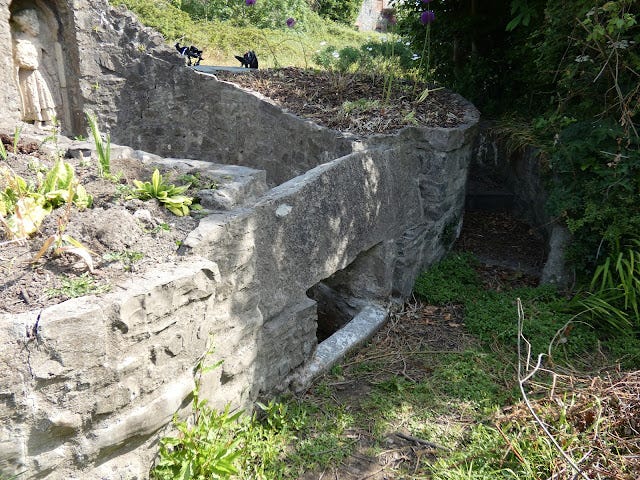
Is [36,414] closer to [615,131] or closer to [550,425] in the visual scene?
[550,425]

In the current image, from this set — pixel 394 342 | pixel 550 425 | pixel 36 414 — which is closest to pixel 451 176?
pixel 394 342

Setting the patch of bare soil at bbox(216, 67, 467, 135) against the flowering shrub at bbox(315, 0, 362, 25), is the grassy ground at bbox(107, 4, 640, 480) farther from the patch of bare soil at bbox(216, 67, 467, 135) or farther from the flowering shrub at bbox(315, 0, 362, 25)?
the flowering shrub at bbox(315, 0, 362, 25)

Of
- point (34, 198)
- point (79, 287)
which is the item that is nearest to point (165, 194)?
point (34, 198)

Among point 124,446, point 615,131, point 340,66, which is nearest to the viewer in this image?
point 124,446

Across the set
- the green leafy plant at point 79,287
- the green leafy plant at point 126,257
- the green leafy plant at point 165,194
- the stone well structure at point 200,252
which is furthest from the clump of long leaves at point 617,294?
the green leafy plant at point 79,287

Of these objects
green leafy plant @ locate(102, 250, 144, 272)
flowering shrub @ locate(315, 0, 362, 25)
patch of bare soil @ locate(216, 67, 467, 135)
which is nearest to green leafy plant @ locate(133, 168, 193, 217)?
green leafy plant @ locate(102, 250, 144, 272)

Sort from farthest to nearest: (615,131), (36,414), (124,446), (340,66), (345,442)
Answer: (340,66)
(615,131)
(345,442)
(124,446)
(36,414)

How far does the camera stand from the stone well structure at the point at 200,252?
196 cm

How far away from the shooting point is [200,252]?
2467mm

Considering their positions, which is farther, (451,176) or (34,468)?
(451,176)

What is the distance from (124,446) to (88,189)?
1.32 metres

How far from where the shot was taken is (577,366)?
11.8ft

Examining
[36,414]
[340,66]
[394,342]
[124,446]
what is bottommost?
[394,342]

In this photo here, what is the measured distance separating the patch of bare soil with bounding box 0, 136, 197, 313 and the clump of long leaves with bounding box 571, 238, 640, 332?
2989 mm
